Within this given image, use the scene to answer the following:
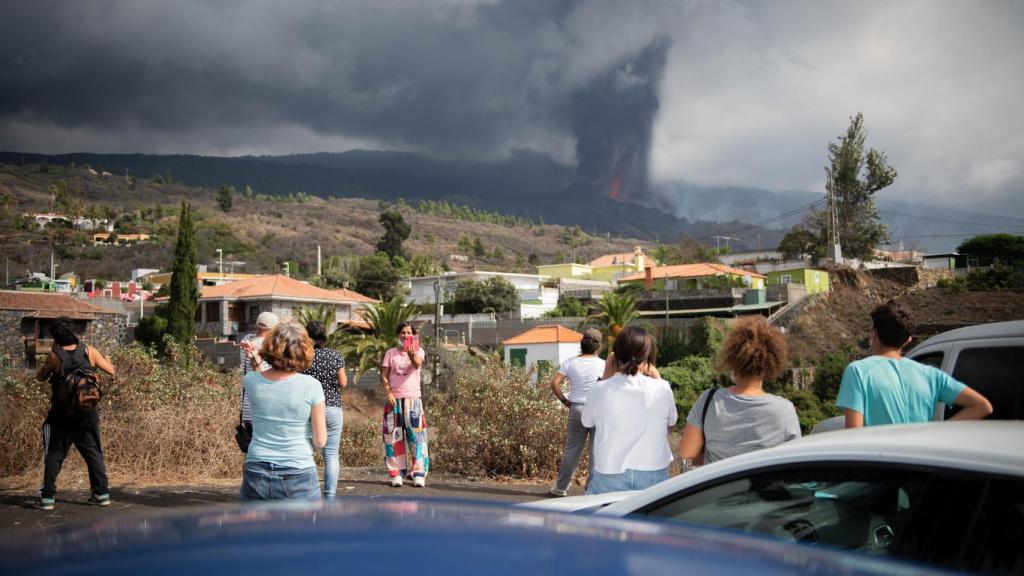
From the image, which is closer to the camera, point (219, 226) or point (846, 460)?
point (846, 460)

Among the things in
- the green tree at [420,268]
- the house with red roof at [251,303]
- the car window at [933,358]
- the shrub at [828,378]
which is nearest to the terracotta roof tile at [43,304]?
the house with red roof at [251,303]

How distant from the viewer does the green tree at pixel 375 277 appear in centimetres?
8850

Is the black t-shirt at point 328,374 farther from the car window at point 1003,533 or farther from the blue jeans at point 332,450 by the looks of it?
the car window at point 1003,533

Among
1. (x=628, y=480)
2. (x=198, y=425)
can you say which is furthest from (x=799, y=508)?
(x=198, y=425)

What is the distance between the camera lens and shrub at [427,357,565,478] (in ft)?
33.8

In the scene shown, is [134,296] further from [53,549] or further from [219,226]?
[53,549]

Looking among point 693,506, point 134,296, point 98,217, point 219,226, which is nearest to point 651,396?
point 693,506

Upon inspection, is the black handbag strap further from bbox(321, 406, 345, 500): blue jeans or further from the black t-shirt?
the black t-shirt

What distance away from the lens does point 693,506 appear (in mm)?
2996

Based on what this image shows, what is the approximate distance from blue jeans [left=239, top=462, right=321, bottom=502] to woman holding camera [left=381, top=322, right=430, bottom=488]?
3.42 metres

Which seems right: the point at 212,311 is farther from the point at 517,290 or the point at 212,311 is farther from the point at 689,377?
the point at 689,377

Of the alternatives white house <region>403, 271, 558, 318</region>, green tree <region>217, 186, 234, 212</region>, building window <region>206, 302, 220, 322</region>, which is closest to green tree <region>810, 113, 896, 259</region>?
white house <region>403, 271, 558, 318</region>

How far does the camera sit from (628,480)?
494 cm

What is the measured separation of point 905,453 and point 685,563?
4.44ft
